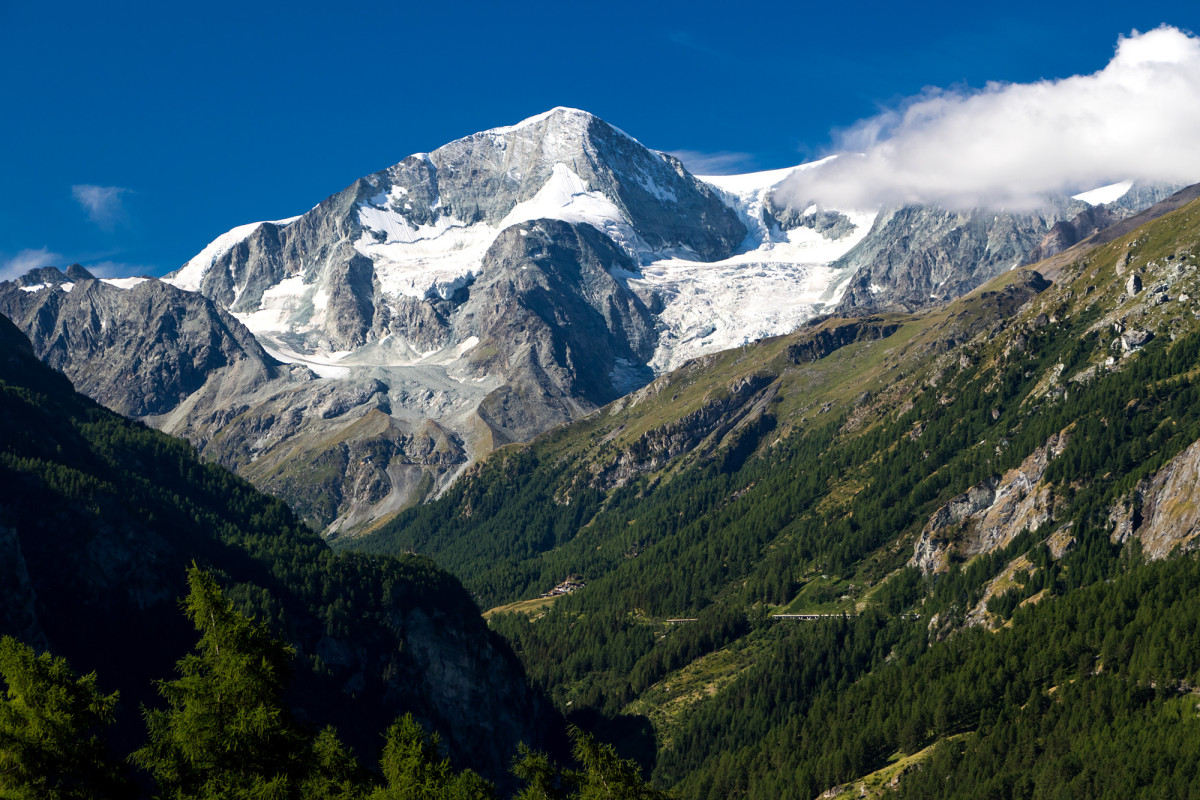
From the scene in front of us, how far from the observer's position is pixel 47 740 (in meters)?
40.6

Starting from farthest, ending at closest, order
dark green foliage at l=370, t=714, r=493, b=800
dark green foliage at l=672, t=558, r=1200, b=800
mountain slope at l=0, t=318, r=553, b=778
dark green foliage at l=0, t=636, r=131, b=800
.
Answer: mountain slope at l=0, t=318, r=553, b=778, dark green foliage at l=672, t=558, r=1200, b=800, dark green foliage at l=370, t=714, r=493, b=800, dark green foliage at l=0, t=636, r=131, b=800

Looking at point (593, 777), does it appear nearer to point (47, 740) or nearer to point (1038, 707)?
point (47, 740)

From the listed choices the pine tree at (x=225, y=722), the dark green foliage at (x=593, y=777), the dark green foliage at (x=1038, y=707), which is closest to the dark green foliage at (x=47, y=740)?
the pine tree at (x=225, y=722)

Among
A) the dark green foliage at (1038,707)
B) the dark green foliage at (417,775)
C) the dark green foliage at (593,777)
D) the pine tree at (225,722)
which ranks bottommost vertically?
the dark green foliage at (1038,707)

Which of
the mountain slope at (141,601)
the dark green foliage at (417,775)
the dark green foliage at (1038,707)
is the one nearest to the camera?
the dark green foliage at (417,775)

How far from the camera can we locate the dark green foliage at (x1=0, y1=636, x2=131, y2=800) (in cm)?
4025

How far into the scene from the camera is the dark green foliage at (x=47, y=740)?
40.2 metres

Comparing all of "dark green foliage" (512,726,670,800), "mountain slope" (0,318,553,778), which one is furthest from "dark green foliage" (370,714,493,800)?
"mountain slope" (0,318,553,778)

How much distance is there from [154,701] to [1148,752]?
458 ft

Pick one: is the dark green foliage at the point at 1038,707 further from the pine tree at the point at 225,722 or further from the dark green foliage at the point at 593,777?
the pine tree at the point at 225,722

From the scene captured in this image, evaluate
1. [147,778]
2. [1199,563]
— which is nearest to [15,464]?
[147,778]

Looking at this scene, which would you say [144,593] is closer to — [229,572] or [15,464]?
[229,572]

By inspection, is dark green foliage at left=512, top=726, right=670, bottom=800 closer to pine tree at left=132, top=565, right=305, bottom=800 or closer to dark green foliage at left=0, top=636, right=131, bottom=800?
pine tree at left=132, top=565, right=305, bottom=800

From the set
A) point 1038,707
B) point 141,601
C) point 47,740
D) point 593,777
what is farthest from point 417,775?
point 1038,707
